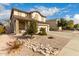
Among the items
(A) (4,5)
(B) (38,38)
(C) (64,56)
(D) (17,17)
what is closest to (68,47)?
(C) (64,56)

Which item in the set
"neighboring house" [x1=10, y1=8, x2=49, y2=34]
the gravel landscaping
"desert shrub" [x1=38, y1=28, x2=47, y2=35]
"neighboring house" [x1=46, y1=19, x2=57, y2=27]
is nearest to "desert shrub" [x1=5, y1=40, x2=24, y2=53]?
the gravel landscaping

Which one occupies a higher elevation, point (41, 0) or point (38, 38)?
point (41, 0)

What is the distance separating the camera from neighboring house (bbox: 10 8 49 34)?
115 inches

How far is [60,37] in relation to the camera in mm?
3016

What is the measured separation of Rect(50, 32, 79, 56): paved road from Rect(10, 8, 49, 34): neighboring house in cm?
35

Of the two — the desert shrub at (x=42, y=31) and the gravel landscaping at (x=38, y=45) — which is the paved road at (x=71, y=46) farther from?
the desert shrub at (x=42, y=31)

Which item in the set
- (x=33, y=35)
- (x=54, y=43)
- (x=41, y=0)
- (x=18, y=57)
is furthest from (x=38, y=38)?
(x=41, y=0)

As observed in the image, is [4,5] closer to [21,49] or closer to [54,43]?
[21,49]

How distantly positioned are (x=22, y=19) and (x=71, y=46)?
0.96m

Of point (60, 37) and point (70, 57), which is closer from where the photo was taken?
point (70, 57)

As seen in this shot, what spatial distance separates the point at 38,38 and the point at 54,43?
292 millimetres

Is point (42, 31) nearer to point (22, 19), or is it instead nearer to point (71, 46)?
point (22, 19)

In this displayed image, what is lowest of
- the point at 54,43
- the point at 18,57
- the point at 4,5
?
the point at 18,57

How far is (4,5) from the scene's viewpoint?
2.89 meters
